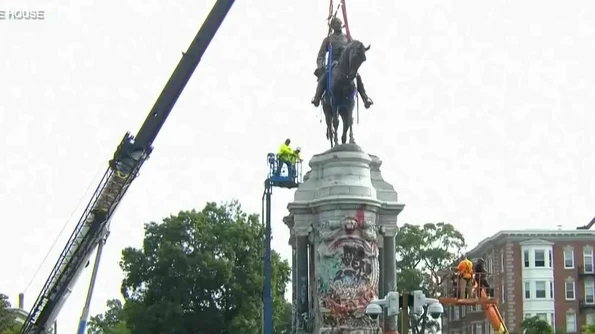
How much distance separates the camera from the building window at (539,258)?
8719 cm

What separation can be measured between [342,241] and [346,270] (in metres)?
0.92

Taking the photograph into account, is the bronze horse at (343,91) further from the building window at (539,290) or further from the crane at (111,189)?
the building window at (539,290)

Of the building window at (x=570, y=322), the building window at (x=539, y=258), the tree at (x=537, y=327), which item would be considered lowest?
the tree at (x=537, y=327)

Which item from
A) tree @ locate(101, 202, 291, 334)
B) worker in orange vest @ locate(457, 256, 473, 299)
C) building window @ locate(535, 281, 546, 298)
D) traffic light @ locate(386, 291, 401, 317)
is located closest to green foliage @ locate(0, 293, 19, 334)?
tree @ locate(101, 202, 291, 334)

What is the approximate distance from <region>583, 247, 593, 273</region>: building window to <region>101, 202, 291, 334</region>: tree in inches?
1221

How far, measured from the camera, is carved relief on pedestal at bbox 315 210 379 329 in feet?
109

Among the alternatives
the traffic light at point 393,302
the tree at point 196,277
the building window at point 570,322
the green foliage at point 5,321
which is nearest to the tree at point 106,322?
the green foliage at point 5,321

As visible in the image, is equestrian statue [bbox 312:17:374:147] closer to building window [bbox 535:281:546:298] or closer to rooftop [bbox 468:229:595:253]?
rooftop [bbox 468:229:595:253]

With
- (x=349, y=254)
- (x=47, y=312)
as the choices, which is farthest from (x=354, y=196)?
(x=47, y=312)

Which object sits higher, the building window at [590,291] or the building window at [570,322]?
the building window at [590,291]

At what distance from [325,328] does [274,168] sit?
39.0ft

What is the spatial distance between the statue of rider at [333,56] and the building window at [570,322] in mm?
55470

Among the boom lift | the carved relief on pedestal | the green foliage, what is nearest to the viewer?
the carved relief on pedestal

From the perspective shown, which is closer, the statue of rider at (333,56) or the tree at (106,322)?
the statue of rider at (333,56)
